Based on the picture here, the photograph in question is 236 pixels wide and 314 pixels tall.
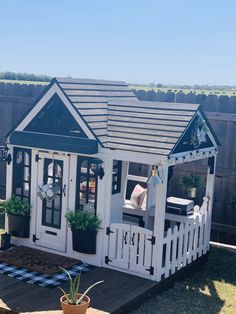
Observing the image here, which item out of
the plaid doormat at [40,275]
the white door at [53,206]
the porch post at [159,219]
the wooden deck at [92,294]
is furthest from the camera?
the white door at [53,206]

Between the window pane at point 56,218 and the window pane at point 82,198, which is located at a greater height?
the window pane at point 82,198

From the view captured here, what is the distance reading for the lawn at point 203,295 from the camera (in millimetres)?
8020

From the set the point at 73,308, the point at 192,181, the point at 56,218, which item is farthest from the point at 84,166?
the point at 73,308

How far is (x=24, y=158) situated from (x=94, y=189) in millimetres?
1711

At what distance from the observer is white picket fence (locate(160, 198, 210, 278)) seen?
8.80 m

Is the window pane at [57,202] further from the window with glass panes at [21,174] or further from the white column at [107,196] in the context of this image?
the white column at [107,196]

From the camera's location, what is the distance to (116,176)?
373 inches

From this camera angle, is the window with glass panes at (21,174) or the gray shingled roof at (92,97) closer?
the gray shingled roof at (92,97)

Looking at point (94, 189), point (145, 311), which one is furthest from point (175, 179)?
point (145, 311)

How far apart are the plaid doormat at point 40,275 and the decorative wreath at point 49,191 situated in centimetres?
134

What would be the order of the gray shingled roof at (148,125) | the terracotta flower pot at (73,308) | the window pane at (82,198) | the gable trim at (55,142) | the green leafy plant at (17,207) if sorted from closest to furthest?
the terracotta flower pot at (73,308) < the gray shingled roof at (148,125) < the gable trim at (55,142) < the window pane at (82,198) < the green leafy plant at (17,207)

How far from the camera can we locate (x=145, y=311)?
783 centimetres

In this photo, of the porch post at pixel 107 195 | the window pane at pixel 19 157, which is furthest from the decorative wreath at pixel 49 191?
the porch post at pixel 107 195

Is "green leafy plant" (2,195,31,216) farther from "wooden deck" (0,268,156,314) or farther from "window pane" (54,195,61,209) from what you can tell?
"wooden deck" (0,268,156,314)
